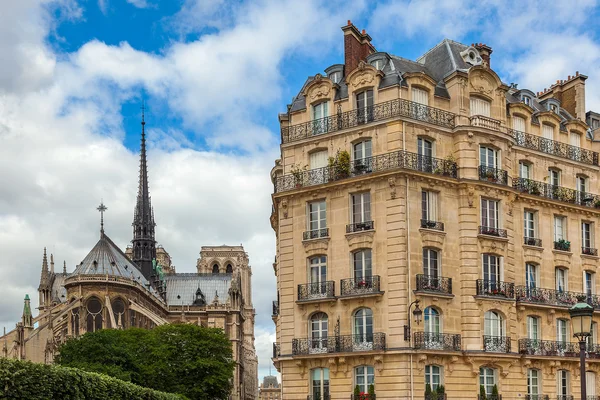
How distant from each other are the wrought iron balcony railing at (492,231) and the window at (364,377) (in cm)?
827

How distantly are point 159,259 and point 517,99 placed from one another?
132 metres

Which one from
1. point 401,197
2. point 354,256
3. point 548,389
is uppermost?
point 401,197

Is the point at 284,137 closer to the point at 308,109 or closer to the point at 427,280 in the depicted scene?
the point at 308,109

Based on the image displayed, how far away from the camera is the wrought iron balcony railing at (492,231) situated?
40981 millimetres

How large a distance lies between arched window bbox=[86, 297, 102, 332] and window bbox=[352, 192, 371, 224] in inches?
2621

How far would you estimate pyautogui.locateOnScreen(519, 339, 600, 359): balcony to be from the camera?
1635 inches

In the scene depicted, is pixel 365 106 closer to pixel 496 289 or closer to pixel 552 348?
pixel 496 289

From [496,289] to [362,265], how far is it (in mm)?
6451

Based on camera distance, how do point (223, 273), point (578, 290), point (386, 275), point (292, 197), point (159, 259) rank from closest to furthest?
point (386, 275) < point (292, 197) < point (578, 290) < point (223, 273) < point (159, 259)

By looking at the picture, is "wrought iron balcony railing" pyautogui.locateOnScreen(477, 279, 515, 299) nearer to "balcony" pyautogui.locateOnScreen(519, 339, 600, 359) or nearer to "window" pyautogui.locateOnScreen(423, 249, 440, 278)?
"window" pyautogui.locateOnScreen(423, 249, 440, 278)

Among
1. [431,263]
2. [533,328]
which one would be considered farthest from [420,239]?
[533,328]

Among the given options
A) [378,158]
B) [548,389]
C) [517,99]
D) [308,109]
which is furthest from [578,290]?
[308,109]

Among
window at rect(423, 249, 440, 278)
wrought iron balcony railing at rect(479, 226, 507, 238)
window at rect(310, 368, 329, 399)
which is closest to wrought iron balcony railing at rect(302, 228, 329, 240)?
Result: window at rect(423, 249, 440, 278)

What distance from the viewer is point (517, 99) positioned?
47.0 m
